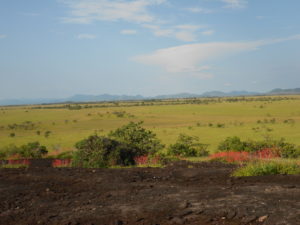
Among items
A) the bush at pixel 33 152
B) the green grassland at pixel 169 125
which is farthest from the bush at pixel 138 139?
the green grassland at pixel 169 125

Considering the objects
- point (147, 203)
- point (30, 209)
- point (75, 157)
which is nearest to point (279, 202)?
point (147, 203)

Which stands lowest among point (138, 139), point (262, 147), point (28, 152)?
point (28, 152)

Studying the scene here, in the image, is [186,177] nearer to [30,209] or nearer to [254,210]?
[254,210]

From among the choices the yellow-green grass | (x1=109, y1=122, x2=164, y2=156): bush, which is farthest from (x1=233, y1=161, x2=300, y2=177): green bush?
(x1=109, y1=122, x2=164, y2=156): bush

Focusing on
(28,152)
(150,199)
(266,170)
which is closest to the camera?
(150,199)

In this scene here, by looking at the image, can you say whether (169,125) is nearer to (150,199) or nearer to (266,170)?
(266,170)

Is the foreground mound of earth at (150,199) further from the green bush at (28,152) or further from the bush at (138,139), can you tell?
the green bush at (28,152)

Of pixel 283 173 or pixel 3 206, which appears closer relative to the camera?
pixel 3 206

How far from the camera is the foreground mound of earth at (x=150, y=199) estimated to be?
→ 20.6 ft

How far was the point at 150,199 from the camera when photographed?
756cm

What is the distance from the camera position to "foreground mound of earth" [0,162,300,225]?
6270 millimetres

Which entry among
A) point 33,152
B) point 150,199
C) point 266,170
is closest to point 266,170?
point 266,170

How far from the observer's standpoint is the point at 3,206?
756 centimetres

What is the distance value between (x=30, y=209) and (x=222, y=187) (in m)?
4.51
